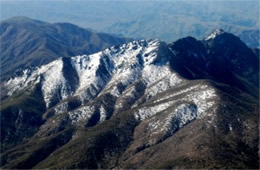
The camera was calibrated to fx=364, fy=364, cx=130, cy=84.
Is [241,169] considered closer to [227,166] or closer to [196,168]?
[227,166]

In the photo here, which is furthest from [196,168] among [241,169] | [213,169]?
[241,169]

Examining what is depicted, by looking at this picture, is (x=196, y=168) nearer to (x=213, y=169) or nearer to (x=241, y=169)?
(x=213, y=169)

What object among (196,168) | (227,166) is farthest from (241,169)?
(196,168)
